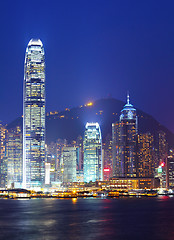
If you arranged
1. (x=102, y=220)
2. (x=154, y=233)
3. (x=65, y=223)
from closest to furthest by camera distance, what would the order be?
(x=154, y=233) → (x=65, y=223) → (x=102, y=220)

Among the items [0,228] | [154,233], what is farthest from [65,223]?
[154,233]

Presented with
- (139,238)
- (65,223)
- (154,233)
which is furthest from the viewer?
(65,223)

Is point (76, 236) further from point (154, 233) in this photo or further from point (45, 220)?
point (45, 220)

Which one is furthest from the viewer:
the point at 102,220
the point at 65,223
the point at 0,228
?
the point at 102,220

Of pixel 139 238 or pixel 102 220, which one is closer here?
pixel 139 238

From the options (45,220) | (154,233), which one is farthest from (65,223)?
(154,233)

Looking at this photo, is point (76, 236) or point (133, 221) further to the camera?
point (133, 221)

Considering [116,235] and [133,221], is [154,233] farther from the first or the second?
[133,221]
